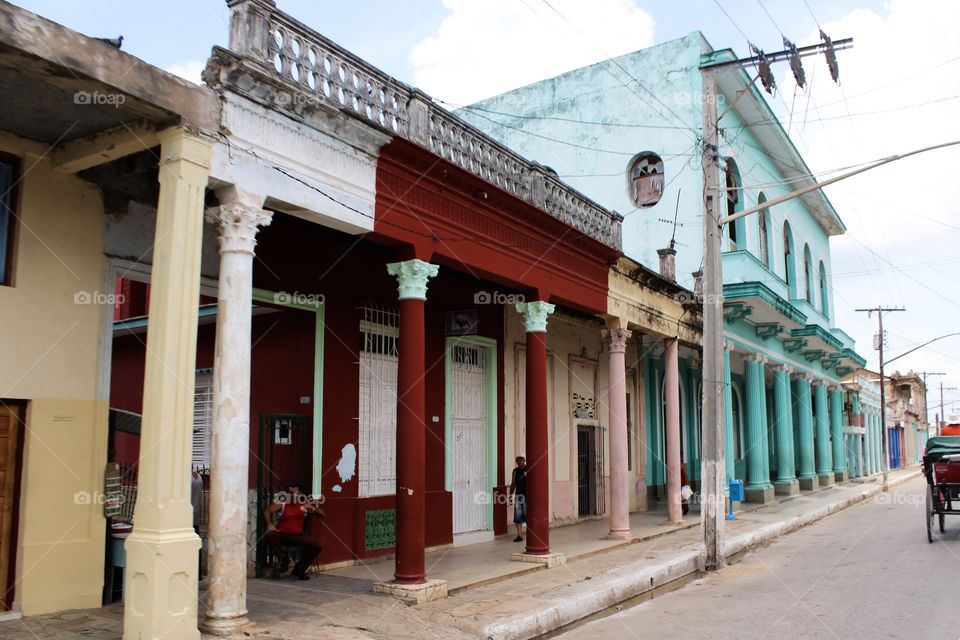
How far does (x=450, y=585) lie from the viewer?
934 cm

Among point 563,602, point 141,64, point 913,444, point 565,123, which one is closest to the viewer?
point 141,64

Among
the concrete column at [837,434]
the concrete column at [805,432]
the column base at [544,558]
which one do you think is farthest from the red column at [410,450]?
the concrete column at [837,434]

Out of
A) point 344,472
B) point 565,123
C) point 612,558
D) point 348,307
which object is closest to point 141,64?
point 348,307

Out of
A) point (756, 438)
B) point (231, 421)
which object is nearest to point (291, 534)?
point (231, 421)

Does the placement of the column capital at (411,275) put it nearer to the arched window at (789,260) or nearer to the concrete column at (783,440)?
the concrete column at (783,440)

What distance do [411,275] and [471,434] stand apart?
519cm

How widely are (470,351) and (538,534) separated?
380 centimetres

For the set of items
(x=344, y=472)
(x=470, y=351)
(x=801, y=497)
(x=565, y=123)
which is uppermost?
(x=565, y=123)

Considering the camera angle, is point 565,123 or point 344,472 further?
point 565,123

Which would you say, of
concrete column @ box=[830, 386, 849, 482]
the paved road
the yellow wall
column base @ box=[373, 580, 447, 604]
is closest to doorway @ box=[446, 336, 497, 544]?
the paved road

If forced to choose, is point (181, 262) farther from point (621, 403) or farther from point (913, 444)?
point (913, 444)

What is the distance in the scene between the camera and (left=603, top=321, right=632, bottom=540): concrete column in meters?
13.9

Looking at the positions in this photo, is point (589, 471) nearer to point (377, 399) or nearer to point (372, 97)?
point (377, 399)

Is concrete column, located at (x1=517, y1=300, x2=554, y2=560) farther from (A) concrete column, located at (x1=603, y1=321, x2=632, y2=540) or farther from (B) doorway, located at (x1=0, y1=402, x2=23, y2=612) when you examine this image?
(B) doorway, located at (x1=0, y1=402, x2=23, y2=612)
